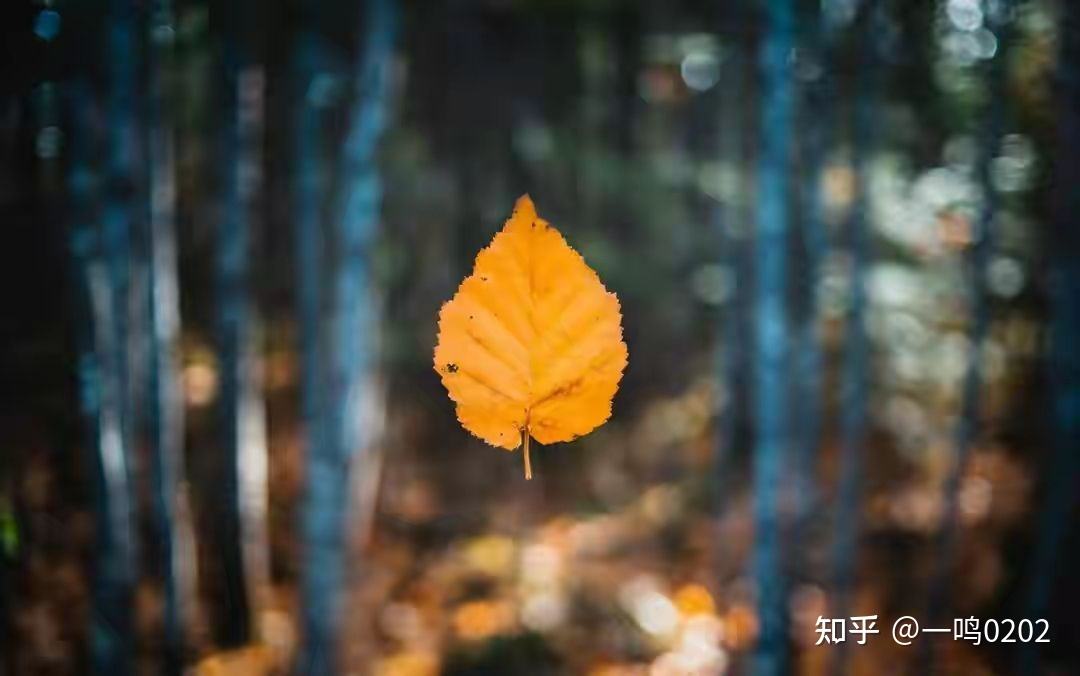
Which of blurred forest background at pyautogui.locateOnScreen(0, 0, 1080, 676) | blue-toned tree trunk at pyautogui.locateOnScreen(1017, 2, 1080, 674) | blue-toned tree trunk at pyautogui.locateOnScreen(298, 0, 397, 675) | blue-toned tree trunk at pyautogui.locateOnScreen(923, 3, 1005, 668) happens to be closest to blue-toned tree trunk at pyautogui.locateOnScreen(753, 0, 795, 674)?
blurred forest background at pyautogui.locateOnScreen(0, 0, 1080, 676)

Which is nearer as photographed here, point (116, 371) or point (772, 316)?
point (772, 316)

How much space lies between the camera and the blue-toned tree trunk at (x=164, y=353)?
1.51m

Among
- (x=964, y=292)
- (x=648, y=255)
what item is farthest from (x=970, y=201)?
(x=648, y=255)

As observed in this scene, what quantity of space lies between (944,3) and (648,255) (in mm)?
974

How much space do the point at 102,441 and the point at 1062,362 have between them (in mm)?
1885

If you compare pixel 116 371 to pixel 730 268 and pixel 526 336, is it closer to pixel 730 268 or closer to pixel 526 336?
pixel 526 336

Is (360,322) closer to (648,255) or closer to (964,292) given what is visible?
(648,255)

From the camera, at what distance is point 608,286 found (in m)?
2.11

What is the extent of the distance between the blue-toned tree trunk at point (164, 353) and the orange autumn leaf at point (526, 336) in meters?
0.70

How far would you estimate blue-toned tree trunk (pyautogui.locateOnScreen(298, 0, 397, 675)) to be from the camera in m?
1.33

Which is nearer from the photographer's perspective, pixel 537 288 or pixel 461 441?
pixel 537 288

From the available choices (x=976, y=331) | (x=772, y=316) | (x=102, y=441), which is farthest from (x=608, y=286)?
(x=102, y=441)

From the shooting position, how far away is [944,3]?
1734 mm

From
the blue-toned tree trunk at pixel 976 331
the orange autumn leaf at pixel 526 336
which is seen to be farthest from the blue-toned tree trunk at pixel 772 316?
the blue-toned tree trunk at pixel 976 331
